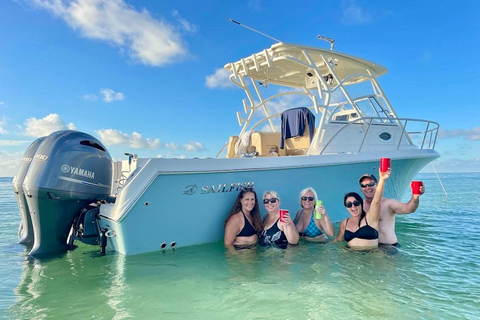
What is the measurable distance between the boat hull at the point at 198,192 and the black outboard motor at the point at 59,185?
403 millimetres

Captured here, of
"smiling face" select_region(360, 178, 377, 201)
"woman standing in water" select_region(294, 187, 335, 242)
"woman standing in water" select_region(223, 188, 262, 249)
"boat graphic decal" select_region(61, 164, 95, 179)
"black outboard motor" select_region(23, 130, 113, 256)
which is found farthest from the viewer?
"woman standing in water" select_region(294, 187, 335, 242)

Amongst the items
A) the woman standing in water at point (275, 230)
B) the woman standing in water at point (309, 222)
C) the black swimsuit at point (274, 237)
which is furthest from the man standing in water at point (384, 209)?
the black swimsuit at point (274, 237)

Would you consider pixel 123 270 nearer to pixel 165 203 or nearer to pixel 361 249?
pixel 165 203

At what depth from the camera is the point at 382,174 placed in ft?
12.2

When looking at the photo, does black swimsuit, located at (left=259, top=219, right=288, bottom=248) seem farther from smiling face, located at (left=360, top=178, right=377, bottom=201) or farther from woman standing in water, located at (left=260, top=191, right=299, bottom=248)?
smiling face, located at (left=360, top=178, right=377, bottom=201)

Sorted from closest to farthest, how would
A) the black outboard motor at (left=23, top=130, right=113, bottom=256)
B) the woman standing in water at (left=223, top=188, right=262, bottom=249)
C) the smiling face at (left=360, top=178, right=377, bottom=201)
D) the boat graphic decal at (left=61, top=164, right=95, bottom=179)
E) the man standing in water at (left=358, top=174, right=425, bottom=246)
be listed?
1. the black outboard motor at (left=23, top=130, right=113, bottom=256)
2. the boat graphic decal at (left=61, top=164, right=95, bottom=179)
3. the man standing in water at (left=358, top=174, right=425, bottom=246)
4. the smiling face at (left=360, top=178, right=377, bottom=201)
5. the woman standing in water at (left=223, top=188, right=262, bottom=249)

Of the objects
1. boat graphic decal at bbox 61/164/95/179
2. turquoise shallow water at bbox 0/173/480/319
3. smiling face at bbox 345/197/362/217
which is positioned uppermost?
boat graphic decal at bbox 61/164/95/179

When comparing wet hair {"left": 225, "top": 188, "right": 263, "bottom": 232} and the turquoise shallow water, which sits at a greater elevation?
wet hair {"left": 225, "top": 188, "right": 263, "bottom": 232}

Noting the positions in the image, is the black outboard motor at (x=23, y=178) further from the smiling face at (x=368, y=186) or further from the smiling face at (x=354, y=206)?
the smiling face at (x=368, y=186)

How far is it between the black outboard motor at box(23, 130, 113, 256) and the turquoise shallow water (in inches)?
12.9

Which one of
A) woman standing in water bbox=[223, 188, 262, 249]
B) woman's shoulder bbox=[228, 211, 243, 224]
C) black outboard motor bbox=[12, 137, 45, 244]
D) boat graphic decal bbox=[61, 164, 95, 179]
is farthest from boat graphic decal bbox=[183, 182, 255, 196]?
black outboard motor bbox=[12, 137, 45, 244]

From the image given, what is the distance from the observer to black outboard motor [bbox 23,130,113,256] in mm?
Result: 4020

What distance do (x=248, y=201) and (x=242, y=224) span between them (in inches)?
13.6

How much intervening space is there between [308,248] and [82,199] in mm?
3227
